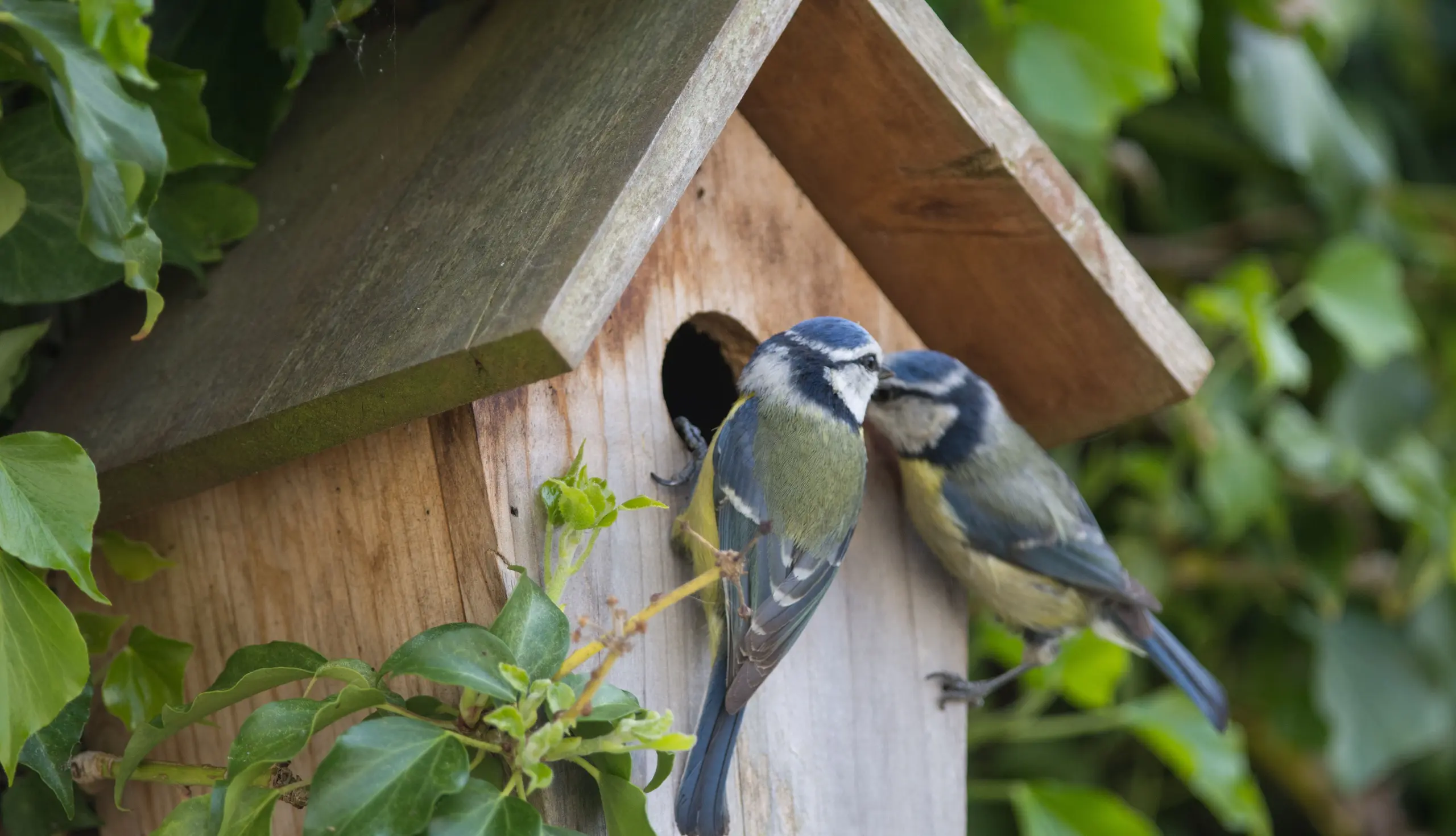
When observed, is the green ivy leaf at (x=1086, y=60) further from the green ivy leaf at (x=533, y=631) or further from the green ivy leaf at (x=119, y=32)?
the green ivy leaf at (x=119, y=32)

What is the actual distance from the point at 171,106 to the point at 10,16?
14.0 inches

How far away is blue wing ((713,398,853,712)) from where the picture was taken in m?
1.16

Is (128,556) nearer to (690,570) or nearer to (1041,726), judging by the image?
(690,570)

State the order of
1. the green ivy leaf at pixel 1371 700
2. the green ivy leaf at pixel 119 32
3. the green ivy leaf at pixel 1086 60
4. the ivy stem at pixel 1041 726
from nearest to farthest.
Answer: the green ivy leaf at pixel 119 32 → the green ivy leaf at pixel 1086 60 → the ivy stem at pixel 1041 726 → the green ivy leaf at pixel 1371 700

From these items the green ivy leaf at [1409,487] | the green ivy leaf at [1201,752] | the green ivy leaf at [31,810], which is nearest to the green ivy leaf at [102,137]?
the green ivy leaf at [31,810]

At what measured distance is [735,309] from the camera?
4.48ft

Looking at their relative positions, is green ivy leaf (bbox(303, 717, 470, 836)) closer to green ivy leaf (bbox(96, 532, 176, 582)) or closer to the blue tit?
green ivy leaf (bbox(96, 532, 176, 582))

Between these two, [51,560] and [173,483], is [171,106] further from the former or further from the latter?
[51,560]

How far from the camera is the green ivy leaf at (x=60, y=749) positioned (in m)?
1.08

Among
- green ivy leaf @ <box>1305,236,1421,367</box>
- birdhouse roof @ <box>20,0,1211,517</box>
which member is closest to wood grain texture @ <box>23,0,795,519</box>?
birdhouse roof @ <box>20,0,1211,517</box>

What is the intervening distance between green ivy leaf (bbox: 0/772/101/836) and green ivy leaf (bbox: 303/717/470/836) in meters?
0.50

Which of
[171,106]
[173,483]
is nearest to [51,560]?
[173,483]

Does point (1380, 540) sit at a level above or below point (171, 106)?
below

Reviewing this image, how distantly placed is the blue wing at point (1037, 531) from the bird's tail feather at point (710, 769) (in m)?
0.46
